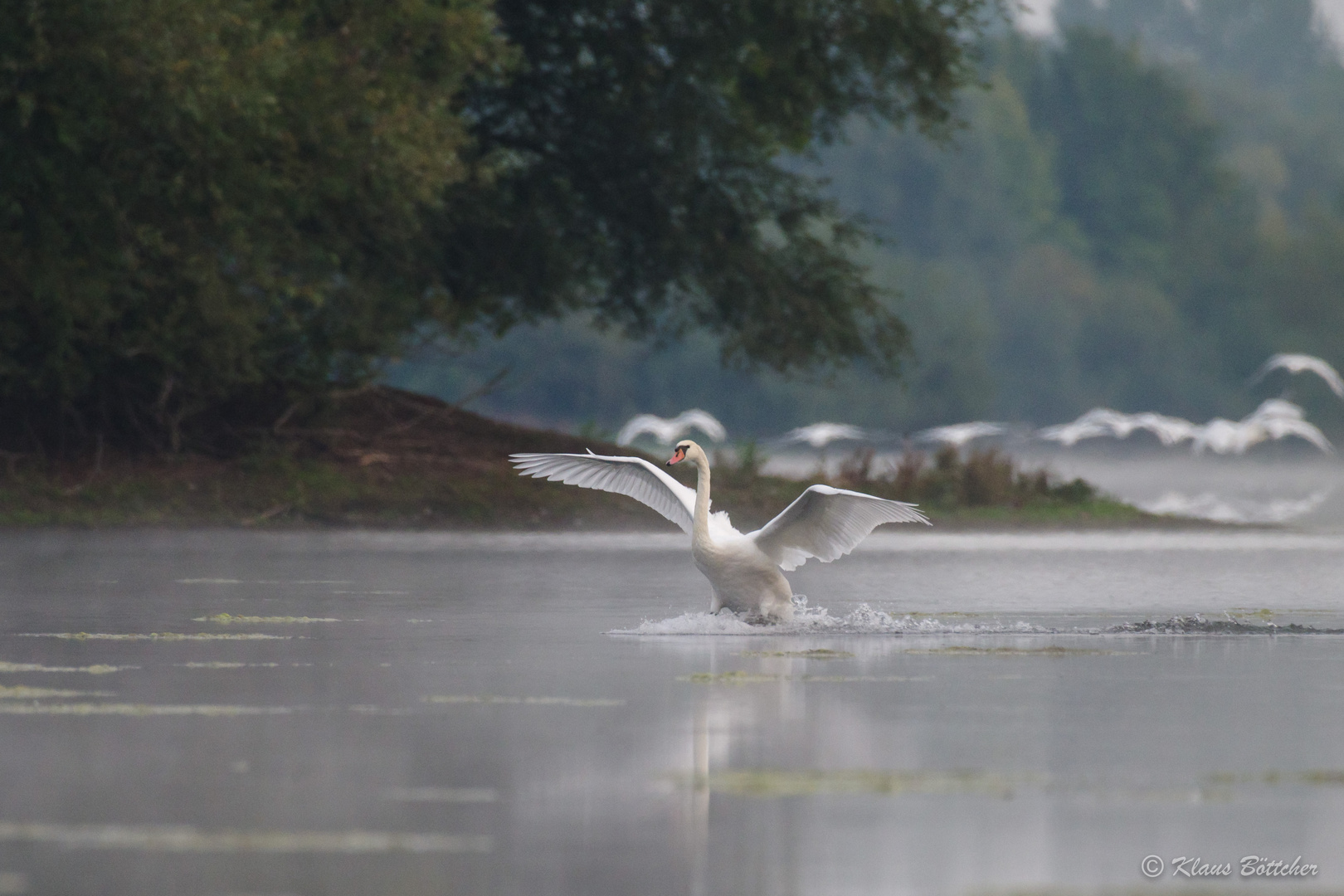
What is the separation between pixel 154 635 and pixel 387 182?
35.2ft

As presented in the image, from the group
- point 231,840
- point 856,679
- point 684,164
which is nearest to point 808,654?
point 856,679

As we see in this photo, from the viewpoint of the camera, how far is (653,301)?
27.8 meters

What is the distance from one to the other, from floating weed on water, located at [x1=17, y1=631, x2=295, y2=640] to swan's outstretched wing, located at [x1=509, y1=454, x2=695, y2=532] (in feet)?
9.66

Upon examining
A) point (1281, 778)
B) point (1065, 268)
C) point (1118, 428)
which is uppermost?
point (1065, 268)

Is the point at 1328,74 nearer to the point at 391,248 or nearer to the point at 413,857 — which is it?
the point at 391,248

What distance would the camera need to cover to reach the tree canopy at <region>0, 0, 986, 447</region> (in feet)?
61.4

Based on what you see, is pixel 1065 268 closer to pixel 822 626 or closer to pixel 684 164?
pixel 684 164

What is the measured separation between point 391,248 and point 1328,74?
96.8m

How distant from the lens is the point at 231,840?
17.5ft

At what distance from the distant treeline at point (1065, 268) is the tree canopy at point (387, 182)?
4579cm

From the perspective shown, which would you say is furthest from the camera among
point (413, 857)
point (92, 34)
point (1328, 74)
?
point (1328, 74)

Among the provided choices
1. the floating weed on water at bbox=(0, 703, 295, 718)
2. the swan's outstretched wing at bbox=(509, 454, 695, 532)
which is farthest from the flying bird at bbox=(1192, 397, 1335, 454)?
the floating weed on water at bbox=(0, 703, 295, 718)

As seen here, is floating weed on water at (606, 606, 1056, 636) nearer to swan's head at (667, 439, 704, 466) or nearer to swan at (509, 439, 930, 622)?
swan at (509, 439, 930, 622)

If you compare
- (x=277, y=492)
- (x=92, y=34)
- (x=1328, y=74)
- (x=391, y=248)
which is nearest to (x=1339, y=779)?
(x=92, y=34)
